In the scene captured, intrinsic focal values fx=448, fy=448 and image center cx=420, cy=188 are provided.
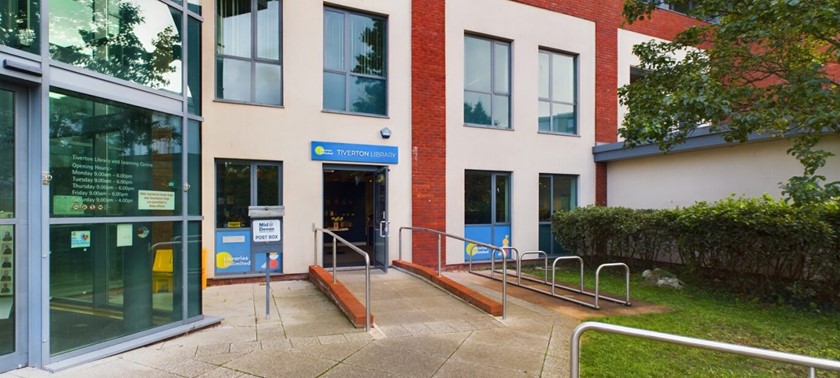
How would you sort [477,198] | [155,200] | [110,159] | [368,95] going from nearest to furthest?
1. [110,159]
2. [155,200]
3. [368,95]
4. [477,198]

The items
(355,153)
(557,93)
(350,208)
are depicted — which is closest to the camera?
(355,153)

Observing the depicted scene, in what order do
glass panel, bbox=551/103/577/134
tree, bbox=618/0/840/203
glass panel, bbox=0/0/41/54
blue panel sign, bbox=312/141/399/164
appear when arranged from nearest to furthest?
glass panel, bbox=0/0/41/54, tree, bbox=618/0/840/203, blue panel sign, bbox=312/141/399/164, glass panel, bbox=551/103/577/134

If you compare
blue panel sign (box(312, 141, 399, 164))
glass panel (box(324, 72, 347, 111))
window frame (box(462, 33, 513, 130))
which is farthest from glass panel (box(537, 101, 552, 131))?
glass panel (box(324, 72, 347, 111))

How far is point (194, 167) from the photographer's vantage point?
5570mm

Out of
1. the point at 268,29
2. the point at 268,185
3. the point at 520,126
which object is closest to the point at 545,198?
the point at 520,126

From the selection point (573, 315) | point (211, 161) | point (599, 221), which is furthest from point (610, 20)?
point (211, 161)

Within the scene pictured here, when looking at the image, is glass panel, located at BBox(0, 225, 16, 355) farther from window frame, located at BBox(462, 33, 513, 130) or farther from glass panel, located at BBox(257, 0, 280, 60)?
window frame, located at BBox(462, 33, 513, 130)

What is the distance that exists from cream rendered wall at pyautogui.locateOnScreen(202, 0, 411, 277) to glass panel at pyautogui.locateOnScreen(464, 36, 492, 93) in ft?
6.20

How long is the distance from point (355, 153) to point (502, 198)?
13.4 ft

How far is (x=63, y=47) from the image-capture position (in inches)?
166

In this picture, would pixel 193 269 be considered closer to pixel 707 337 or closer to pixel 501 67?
pixel 707 337

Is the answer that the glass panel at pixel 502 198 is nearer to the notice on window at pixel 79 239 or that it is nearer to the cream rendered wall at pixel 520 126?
the cream rendered wall at pixel 520 126

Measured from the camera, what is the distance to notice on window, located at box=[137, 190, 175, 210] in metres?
4.92

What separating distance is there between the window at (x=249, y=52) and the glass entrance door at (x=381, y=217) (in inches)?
101
